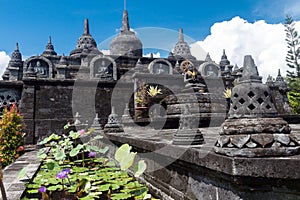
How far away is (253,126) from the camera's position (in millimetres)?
1602

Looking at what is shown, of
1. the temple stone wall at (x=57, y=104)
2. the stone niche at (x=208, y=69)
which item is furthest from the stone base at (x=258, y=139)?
the stone niche at (x=208, y=69)

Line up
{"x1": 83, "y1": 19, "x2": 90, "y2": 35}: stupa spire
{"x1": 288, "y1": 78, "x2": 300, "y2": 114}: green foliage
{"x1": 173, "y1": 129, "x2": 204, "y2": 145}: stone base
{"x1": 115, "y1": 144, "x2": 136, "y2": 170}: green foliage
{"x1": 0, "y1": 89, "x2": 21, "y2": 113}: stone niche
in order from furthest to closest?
{"x1": 83, "y1": 19, "x2": 90, "y2": 35}: stupa spire, {"x1": 288, "y1": 78, "x2": 300, "y2": 114}: green foliage, {"x1": 0, "y1": 89, "x2": 21, "y2": 113}: stone niche, {"x1": 173, "y1": 129, "x2": 204, "y2": 145}: stone base, {"x1": 115, "y1": 144, "x2": 136, "y2": 170}: green foliage

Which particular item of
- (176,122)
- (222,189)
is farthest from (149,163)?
(176,122)

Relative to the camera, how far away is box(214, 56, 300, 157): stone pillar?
5.02ft

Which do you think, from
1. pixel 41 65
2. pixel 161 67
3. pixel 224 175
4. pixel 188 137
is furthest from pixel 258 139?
pixel 41 65

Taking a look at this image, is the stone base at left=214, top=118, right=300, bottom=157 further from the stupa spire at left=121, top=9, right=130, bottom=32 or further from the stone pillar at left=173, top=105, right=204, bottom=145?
the stupa spire at left=121, top=9, right=130, bottom=32

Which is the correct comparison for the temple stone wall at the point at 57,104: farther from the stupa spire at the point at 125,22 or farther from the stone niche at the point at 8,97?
the stupa spire at the point at 125,22

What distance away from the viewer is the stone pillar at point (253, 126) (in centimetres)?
153

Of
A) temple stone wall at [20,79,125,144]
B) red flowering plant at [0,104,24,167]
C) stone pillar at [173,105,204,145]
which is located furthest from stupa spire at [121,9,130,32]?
stone pillar at [173,105,204,145]

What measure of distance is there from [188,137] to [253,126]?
0.84 meters

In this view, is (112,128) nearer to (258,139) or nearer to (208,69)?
(258,139)

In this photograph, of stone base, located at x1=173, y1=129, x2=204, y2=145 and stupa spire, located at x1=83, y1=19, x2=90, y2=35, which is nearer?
stone base, located at x1=173, y1=129, x2=204, y2=145

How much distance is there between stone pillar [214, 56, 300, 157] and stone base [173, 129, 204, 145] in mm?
618

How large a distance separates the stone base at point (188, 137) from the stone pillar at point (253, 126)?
24.3 inches
